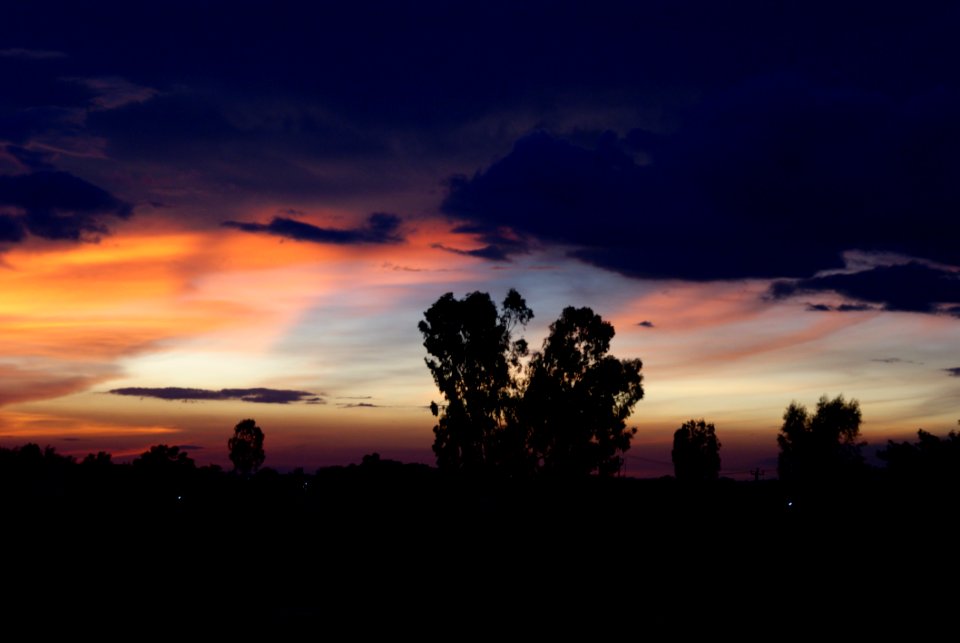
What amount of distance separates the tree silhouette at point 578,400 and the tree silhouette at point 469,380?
2101 mm

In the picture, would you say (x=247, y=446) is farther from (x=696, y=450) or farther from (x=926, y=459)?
(x=926, y=459)

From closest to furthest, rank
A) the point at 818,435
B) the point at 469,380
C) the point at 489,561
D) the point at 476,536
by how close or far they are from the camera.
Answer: the point at 489,561 → the point at 476,536 → the point at 469,380 → the point at 818,435

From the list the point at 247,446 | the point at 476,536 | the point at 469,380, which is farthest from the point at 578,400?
the point at 247,446

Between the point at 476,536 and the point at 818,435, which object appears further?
the point at 818,435

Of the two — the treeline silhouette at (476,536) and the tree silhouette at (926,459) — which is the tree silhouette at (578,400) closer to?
the treeline silhouette at (476,536)

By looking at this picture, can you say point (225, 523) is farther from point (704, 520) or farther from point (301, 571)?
point (704, 520)

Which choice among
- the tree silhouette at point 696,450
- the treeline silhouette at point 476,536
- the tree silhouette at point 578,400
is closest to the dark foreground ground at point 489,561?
the treeline silhouette at point 476,536

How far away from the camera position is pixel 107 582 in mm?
25266

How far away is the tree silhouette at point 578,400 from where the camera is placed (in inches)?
2452

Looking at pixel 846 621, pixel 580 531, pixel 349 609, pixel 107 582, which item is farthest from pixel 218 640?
pixel 580 531

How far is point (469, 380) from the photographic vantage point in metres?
61.2

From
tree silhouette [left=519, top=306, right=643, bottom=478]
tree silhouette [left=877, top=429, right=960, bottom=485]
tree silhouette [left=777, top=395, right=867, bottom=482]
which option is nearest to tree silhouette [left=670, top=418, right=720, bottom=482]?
tree silhouette [left=777, top=395, right=867, bottom=482]

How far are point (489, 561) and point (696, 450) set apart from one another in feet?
241

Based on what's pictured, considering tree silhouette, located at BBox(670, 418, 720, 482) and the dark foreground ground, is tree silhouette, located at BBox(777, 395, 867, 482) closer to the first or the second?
tree silhouette, located at BBox(670, 418, 720, 482)
